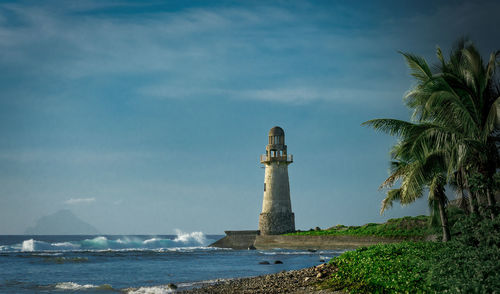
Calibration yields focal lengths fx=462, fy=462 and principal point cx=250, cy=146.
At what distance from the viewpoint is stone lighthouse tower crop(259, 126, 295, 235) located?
49094mm

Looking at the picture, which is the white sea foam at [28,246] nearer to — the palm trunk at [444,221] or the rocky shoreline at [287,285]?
the rocky shoreline at [287,285]

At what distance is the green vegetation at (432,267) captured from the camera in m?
9.22

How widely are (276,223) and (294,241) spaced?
3.49 meters

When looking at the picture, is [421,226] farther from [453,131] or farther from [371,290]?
[371,290]

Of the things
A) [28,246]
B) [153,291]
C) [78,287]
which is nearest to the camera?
[153,291]

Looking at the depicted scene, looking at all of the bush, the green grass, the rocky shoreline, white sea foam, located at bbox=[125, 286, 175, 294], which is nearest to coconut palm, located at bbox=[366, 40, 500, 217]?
the bush

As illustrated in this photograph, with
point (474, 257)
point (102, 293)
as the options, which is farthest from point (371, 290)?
point (102, 293)

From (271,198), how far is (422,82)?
3420 centimetres

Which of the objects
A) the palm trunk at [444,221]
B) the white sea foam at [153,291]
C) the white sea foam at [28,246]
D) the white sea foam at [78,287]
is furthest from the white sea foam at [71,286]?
the white sea foam at [28,246]

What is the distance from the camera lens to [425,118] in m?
17.9

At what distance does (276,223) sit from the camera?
49.0m

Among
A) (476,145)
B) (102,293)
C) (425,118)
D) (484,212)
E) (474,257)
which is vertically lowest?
(102,293)

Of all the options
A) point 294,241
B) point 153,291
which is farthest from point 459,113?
point 294,241

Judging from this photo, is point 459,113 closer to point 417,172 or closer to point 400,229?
point 417,172
